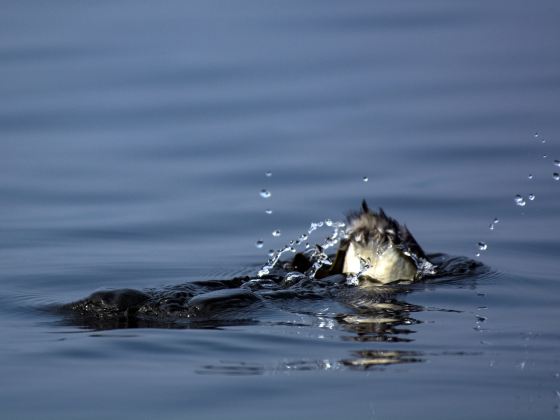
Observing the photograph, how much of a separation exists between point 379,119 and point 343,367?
7.41 meters

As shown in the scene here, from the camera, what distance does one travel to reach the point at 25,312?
798 centimetres

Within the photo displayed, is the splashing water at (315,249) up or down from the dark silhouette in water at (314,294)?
up

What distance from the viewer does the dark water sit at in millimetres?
6219

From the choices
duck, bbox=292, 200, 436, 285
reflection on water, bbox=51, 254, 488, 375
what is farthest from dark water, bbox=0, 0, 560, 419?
duck, bbox=292, 200, 436, 285

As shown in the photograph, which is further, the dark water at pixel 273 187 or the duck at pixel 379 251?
the duck at pixel 379 251

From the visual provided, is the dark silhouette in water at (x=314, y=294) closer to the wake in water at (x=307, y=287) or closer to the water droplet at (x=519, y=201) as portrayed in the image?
the wake in water at (x=307, y=287)

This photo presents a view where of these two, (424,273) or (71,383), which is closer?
(71,383)

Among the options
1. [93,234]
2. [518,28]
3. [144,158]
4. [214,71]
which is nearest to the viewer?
[93,234]

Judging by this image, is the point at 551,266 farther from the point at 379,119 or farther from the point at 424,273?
the point at 379,119

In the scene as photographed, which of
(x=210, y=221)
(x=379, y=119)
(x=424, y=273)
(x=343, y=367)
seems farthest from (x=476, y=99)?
(x=343, y=367)

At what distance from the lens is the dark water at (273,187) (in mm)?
6219

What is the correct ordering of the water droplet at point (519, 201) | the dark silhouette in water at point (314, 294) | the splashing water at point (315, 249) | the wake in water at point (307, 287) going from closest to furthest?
the dark silhouette in water at point (314, 294), the wake in water at point (307, 287), the splashing water at point (315, 249), the water droplet at point (519, 201)

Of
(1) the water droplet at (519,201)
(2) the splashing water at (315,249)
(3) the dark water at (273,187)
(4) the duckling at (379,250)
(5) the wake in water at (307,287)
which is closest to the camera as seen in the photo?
(3) the dark water at (273,187)

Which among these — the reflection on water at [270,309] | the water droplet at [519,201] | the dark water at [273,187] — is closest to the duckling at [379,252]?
the reflection on water at [270,309]
